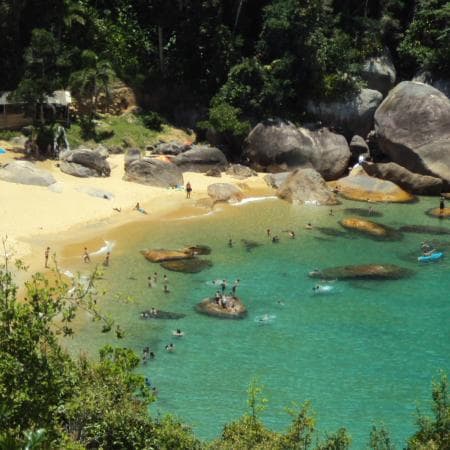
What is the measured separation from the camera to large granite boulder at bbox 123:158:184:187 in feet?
165

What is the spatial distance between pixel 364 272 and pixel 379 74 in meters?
26.9

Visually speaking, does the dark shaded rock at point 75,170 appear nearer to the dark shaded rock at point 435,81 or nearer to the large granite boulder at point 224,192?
the large granite boulder at point 224,192

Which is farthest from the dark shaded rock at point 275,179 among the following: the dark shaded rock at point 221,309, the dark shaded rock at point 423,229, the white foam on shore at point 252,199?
the dark shaded rock at point 221,309

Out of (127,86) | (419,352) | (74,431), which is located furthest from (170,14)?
(74,431)

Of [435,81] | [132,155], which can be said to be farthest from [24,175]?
[435,81]

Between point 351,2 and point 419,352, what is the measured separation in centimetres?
4035

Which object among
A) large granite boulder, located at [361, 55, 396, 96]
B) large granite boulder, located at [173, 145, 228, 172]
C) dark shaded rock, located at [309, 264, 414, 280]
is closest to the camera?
dark shaded rock, located at [309, 264, 414, 280]

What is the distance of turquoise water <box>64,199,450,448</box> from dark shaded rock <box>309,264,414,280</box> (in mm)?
636

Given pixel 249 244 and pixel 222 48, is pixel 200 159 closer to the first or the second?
pixel 222 48

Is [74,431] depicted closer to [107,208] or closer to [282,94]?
[107,208]

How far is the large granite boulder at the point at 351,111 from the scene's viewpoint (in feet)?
192

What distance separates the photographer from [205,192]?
5050cm

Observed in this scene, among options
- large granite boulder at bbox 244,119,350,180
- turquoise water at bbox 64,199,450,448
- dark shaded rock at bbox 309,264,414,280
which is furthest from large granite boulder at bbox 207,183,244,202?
dark shaded rock at bbox 309,264,414,280

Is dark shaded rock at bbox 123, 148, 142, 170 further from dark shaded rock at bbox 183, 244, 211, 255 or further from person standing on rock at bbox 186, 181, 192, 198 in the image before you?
dark shaded rock at bbox 183, 244, 211, 255
